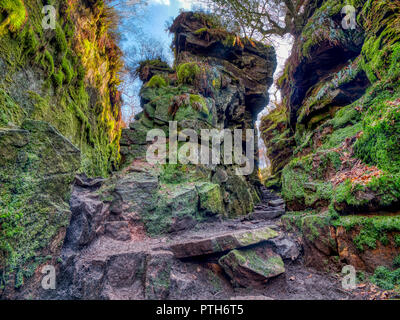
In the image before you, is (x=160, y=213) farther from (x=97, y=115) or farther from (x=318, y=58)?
(x=318, y=58)

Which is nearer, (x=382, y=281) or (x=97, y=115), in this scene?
(x=382, y=281)

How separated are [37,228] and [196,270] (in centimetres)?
258

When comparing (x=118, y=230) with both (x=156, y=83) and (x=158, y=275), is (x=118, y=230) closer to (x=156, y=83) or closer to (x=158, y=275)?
(x=158, y=275)

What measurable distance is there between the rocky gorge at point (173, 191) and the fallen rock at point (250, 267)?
2 cm

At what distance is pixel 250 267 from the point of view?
313cm

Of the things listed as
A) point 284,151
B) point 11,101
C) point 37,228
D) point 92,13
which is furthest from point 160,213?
point 284,151

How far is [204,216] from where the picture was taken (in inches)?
221

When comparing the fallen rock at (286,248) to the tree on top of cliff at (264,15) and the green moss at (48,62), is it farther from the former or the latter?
the tree on top of cliff at (264,15)

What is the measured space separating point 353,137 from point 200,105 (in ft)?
17.4

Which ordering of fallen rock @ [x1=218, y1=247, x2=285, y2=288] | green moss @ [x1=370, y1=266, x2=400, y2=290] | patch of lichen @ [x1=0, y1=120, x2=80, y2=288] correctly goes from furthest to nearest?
fallen rock @ [x1=218, y1=247, x2=285, y2=288] < green moss @ [x1=370, y1=266, x2=400, y2=290] < patch of lichen @ [x1=0, y1=120, x2=80, y2=288]

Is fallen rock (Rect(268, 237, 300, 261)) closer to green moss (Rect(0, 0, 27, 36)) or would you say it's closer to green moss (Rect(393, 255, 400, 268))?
green moss (Rect(393, 255, 400, 268))

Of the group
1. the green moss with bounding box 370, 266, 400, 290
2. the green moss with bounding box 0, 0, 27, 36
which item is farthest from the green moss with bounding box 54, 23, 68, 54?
the green moss with bounding box 370, 266, 400, 290

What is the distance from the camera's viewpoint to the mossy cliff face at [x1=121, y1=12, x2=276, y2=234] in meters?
5.52

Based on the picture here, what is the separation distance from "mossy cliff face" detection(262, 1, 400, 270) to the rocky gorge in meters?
0.03
